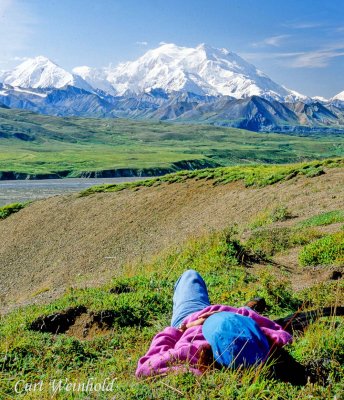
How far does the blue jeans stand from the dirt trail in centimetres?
1309

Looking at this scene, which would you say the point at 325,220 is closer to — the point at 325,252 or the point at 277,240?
the point at 277,240

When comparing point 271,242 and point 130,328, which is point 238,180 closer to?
point 271,242

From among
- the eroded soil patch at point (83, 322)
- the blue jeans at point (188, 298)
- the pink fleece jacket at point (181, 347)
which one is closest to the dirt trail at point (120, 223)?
the eroded soil patch at point (83, 322)

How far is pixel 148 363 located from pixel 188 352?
0.55m

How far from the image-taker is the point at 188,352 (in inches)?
201

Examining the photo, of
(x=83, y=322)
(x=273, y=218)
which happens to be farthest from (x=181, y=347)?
(x=273, y=218)

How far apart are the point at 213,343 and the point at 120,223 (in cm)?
2748

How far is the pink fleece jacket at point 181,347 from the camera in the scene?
511 cm

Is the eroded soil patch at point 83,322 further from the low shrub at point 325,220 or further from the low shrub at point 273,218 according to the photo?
the low shrub at point 273,218

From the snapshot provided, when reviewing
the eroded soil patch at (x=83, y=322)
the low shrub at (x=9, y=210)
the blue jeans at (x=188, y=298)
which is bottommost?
the low shrub at (x=9, y=210)

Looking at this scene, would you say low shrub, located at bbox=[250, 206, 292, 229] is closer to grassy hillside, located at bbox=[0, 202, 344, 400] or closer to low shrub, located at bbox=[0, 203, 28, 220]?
grassy hillside, located at bbox=[0, 202, 344, 400]

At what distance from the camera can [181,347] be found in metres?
5.27

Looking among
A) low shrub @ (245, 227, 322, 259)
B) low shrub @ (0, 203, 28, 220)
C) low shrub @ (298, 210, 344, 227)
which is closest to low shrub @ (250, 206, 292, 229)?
low shrub @ (298, 210, 344, 227)

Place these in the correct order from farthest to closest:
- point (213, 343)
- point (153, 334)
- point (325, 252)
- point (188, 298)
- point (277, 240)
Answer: point (277, 240) < point (325, 252) < point (153, 334) < point (188, 298) < point (213, 343)
